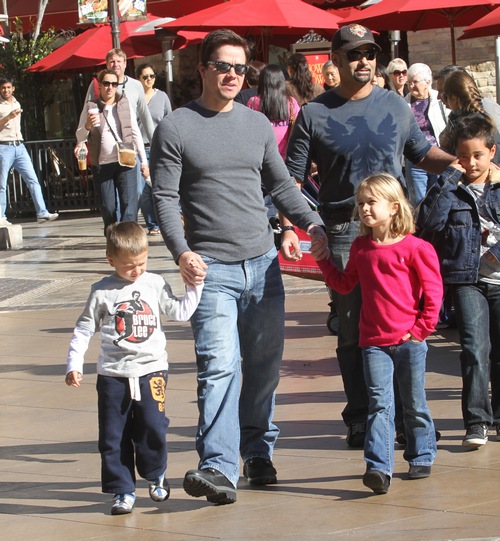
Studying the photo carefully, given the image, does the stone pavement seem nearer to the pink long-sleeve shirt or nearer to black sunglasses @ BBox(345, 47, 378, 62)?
the pink long-sleeve shirt

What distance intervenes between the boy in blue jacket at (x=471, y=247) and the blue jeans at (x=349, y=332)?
15.2 inches

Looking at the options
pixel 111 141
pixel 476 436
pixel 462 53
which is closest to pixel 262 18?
pixel 111 141

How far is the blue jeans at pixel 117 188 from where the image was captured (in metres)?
13.0

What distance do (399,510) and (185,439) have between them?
6.03 feet

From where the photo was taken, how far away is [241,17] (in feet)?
55.5

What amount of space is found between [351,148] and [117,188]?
6997 mm

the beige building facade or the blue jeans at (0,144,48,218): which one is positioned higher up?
the beige building facade

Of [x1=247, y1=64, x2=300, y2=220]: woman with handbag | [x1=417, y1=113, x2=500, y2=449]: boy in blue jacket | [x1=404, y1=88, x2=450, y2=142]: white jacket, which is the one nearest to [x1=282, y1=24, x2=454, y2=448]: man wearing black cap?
[x1=417, y1=113, x2=500, y2=449]: boy in blue jacket

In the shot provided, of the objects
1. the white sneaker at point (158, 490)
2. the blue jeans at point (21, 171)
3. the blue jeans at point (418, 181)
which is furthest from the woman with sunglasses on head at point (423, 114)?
the blue jeans at point (21, 171)

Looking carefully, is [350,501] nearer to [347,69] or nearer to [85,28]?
[347,69]

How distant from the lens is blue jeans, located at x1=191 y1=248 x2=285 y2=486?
5.66m

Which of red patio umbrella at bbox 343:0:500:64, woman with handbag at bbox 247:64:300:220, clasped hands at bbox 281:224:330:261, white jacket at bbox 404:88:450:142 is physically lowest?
clasped hands at bbox 281:224:330:261

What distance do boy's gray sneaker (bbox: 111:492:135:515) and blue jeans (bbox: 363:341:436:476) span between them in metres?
1.01

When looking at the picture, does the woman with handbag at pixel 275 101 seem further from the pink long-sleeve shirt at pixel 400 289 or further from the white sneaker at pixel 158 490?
the white sneaker at pixel 158 490
